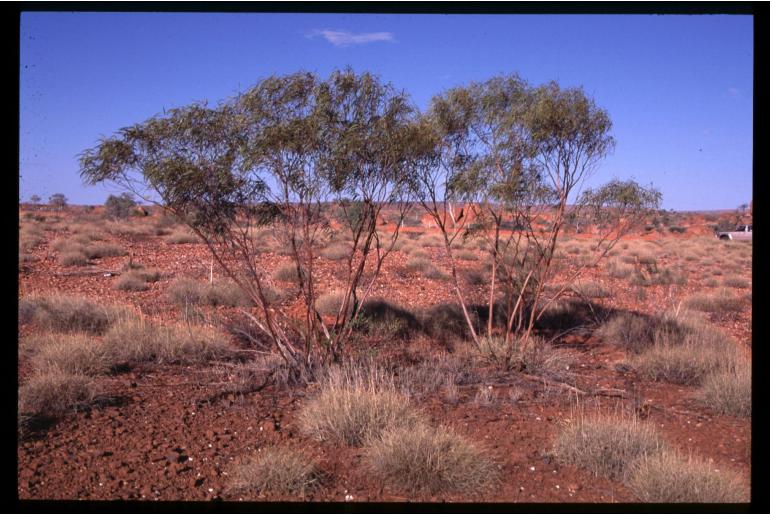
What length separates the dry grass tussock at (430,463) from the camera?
15.8 feet

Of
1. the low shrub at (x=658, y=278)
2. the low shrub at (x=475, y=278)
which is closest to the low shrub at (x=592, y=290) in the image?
the low shrub at (x=475, y=278)

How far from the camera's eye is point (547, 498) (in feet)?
15.6

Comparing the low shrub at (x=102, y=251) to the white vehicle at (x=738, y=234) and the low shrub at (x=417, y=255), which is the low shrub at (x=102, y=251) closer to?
the low shrub at (x=417, y=255)

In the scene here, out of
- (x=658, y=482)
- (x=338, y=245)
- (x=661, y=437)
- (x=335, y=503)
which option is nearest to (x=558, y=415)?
(x=661, y=437)

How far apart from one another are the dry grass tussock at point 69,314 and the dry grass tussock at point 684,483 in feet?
28.2

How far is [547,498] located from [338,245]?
17.7 meters

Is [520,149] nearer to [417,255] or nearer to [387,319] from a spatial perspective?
[387,319]

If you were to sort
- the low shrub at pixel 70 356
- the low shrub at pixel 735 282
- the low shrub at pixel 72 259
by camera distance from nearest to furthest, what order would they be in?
1. the low shrub at pixel 70 356
2. the low shrub at pixel 72 259
3. the low shrub at pixel 735 282

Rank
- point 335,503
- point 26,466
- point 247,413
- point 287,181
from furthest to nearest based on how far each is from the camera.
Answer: point 287,181 → point 247,413 → point 26,466 → point 335,503

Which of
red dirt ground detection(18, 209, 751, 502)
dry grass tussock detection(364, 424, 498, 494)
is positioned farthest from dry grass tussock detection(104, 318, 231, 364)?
dry grass tussock detection(364, 424, 498, 494)

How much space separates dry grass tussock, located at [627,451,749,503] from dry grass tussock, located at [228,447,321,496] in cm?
270

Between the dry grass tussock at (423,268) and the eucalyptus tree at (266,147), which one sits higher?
the eucalyptus tree at (266,147)

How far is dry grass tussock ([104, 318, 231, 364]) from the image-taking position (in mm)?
8594
